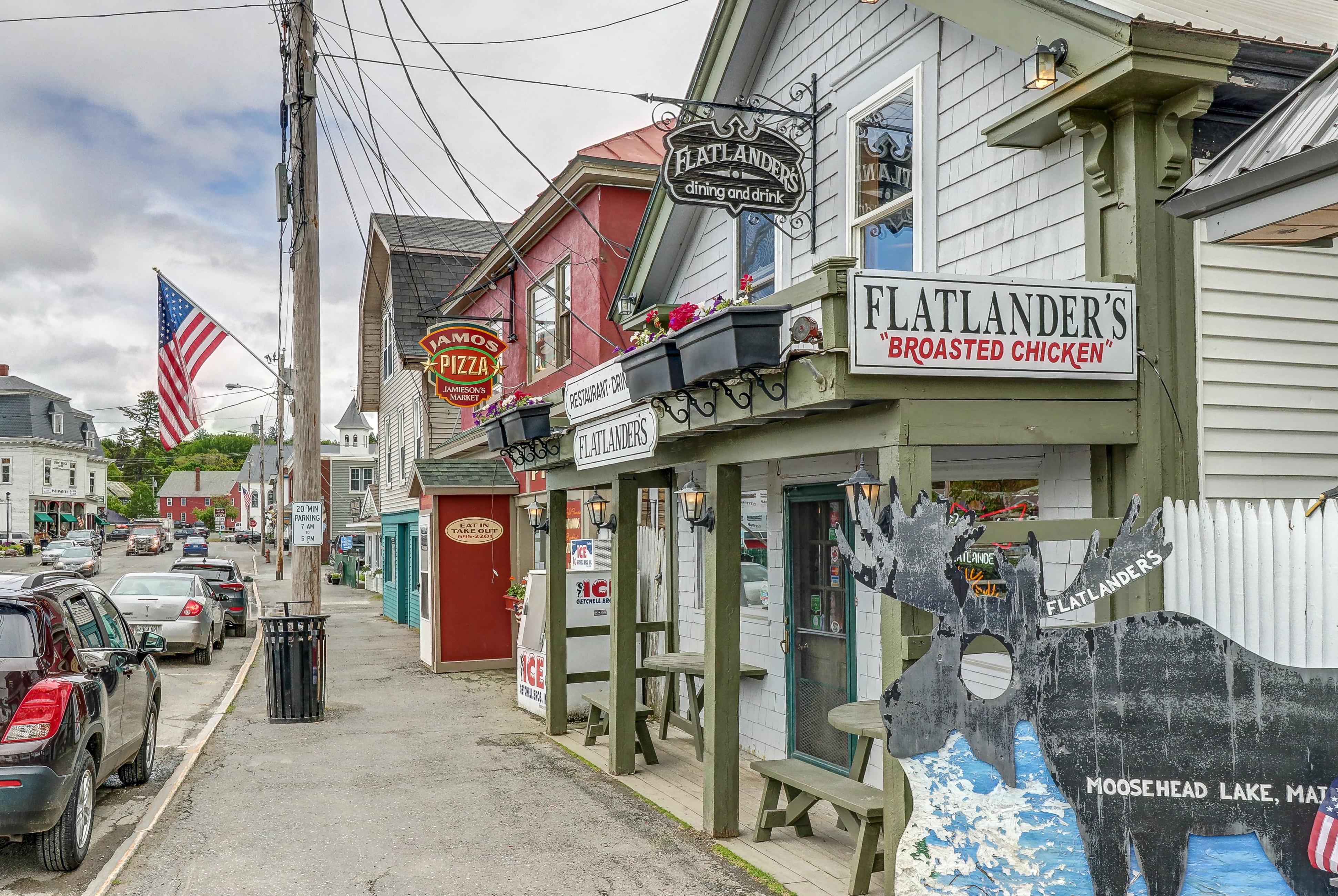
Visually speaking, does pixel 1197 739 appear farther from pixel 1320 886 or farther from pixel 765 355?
pixel 765 355

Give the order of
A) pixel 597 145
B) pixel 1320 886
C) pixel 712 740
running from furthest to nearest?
1. pixel 597 145
2. pixel 712 740
3. pixel 1320 886

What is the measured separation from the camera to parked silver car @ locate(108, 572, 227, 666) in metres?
16.9

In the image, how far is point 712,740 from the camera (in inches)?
277

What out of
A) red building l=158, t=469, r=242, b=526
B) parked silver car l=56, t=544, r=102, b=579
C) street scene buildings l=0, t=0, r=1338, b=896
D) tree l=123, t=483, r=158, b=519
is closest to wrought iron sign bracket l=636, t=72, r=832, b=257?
street scene buildings l=0, t=0, r=1338, b=896

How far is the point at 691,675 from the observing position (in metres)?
9.21

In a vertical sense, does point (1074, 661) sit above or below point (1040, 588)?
below

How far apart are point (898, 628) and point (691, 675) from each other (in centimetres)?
454

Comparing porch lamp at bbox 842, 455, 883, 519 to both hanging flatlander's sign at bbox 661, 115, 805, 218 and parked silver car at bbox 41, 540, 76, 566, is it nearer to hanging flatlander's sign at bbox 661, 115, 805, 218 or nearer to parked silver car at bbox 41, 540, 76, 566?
hanging flatlander's sign at bbox 661, 115, 805, 218

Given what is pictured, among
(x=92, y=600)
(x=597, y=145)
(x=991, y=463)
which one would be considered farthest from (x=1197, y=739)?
(x=597, y=145)

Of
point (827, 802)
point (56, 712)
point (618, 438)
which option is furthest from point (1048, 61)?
point (56, 712)

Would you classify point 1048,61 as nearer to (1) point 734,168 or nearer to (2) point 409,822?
(1) point 734,168

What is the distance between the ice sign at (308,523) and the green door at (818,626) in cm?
634

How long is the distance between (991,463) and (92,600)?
647 cm

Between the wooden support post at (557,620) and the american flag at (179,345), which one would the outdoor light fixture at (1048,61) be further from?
the american flag at (179,345)
